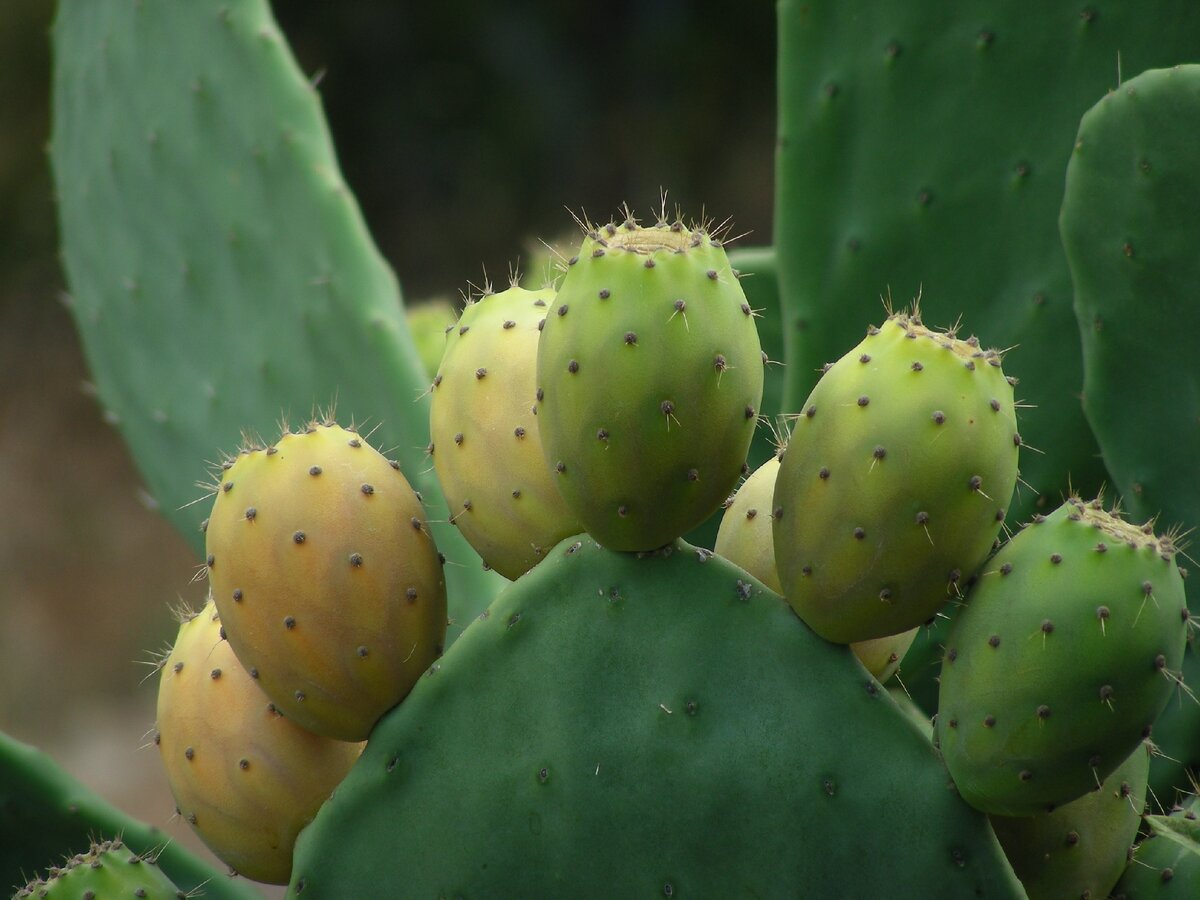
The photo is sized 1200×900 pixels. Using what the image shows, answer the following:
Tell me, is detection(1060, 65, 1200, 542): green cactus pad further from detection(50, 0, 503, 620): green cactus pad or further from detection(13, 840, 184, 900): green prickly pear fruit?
detection(13, 840, 184, 900): green prickly pear fruit

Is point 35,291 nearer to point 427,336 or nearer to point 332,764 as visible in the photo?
point 427,336

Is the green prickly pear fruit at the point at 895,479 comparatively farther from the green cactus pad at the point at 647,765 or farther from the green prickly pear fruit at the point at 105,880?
the green prickly pear fruit at the point at 105,880

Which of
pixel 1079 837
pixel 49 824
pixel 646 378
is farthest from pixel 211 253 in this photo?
pixel 1079 837

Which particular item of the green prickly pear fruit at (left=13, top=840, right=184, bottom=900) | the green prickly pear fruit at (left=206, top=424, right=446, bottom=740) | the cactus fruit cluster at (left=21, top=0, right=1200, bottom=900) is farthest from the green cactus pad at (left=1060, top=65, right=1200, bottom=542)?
the green prickly pear fruit at (left=13, top=840, right=184, bottom=900)

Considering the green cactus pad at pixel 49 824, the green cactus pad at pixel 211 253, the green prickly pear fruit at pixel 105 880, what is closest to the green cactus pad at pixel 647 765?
the green prickly pear fruit at pixel 105 880

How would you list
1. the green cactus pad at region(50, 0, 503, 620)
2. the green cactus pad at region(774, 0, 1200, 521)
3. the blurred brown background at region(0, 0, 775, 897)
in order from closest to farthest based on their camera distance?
the green cactus pad at region(774, 0, 1200, 521) → the green cactus pad at region(50, 0, 503, 620) → the blurred brown background at region(0, 0, 775, 897)

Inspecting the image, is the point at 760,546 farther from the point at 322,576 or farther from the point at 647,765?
the point at 322,576
